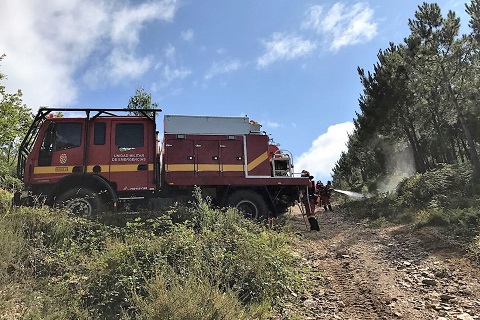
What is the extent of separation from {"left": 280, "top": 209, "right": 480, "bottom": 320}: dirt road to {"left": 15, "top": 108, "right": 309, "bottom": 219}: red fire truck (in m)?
2.12

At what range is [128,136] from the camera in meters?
9.26

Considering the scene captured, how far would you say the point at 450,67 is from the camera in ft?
63.5

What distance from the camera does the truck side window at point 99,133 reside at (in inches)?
355

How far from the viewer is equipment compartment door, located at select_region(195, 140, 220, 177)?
9625mm

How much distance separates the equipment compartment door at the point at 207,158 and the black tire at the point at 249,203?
0.80 metres

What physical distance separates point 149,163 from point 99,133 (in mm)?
1518

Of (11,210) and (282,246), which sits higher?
(11,210)

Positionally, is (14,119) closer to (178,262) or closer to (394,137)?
(178,262)

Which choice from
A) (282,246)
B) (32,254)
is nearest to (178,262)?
(32,254)

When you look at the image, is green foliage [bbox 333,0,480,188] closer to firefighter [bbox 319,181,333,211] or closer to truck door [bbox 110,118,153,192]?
firefighter [bbox 319,181,333,211]

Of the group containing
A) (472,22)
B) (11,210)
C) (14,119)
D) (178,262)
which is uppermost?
(472,22)

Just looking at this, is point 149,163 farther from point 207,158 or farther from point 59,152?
point 59,152

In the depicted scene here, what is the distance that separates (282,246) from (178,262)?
9.20ft

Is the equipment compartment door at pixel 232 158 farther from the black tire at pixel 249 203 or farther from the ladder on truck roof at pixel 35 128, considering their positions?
the ladder on truck roof at pixel 35 128
